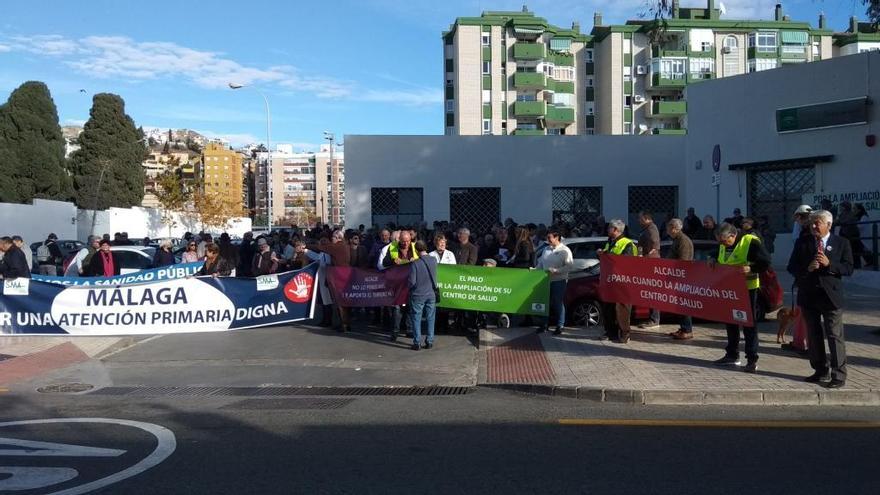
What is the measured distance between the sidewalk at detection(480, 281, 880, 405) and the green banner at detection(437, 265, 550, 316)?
455 millimetres

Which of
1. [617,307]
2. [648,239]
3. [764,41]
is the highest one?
[764,41]

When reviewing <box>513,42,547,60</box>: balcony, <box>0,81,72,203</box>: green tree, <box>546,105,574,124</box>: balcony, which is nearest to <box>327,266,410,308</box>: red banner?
<box>0,81,72,203</box>: green tree

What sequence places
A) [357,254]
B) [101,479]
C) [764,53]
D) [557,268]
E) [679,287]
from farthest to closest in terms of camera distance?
[764,53] → [357,254] → [557,268] → [679,287] → [101,479]

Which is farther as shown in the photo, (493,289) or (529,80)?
(529,80)

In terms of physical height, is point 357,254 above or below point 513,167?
below

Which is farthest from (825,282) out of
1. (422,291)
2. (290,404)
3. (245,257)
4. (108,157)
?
(108,157)

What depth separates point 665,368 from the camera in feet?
30.1

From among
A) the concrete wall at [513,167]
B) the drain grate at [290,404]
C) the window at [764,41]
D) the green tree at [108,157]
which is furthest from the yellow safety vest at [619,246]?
the window at [764,41]

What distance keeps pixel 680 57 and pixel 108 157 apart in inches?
1900

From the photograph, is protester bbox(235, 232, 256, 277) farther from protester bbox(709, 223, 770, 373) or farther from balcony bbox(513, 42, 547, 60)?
balcony bbox(513, 42, 547, 60)

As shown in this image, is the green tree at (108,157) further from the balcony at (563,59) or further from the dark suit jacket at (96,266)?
the dark suit jacket at (96,266)

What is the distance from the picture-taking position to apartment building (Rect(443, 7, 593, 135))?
65.3 m

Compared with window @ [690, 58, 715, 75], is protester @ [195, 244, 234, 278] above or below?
below

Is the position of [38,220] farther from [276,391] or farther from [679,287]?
[679,287]
